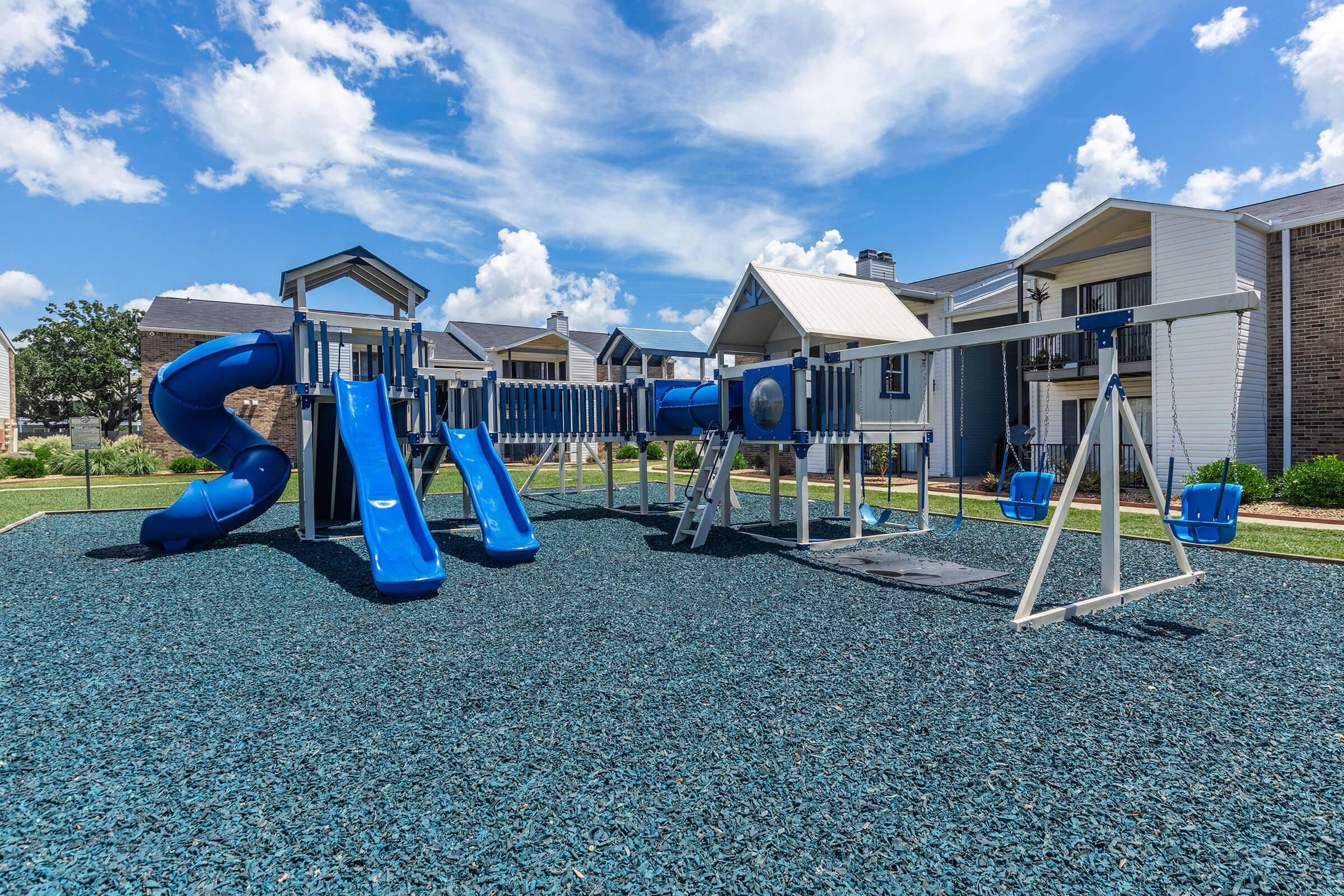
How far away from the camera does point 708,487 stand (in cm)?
1109

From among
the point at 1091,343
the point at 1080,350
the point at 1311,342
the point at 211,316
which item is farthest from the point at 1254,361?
the point at 211,316

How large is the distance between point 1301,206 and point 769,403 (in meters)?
16.7

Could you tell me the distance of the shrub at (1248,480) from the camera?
14.0 m

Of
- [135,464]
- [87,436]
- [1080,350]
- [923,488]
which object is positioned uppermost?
[1080,350]

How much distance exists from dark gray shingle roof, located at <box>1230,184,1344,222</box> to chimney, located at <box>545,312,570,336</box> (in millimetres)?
26795

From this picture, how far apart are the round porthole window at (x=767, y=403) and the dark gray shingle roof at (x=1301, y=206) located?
43.3ft

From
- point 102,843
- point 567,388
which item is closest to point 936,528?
point 567,388

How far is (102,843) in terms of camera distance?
297 centimetres

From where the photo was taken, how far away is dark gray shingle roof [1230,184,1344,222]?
52.0ft

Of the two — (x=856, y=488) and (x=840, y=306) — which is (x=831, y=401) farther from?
(x=840, y=306)

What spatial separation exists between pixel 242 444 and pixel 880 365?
34.1 feet

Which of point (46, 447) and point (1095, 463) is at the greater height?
point (46, 447)

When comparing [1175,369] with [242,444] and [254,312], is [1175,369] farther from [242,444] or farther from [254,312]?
[254,312]

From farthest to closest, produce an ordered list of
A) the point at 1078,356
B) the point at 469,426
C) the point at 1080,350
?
the point at 1078,356 < the point at 1080,350 < the point at 469,426
